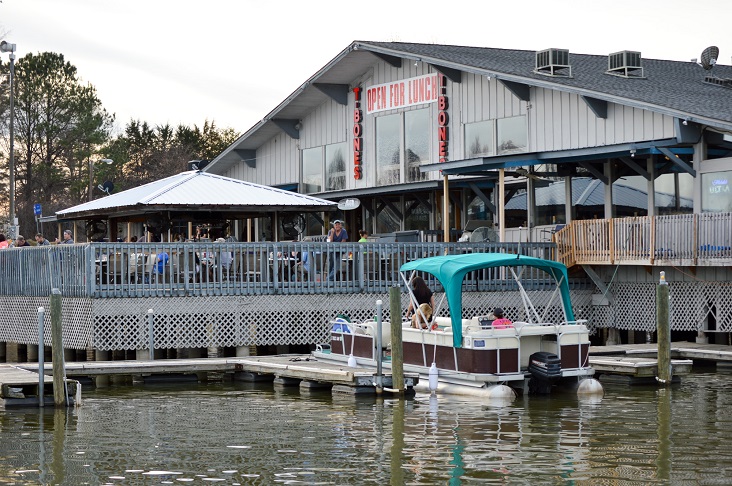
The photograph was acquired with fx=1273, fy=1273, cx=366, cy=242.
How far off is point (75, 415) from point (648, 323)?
15765 millimetres

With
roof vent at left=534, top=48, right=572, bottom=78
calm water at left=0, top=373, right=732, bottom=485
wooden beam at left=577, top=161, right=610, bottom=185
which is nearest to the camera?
calm water at left=0, top=373, right=732, bottom=485

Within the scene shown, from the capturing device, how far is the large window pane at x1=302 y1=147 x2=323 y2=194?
43.1m

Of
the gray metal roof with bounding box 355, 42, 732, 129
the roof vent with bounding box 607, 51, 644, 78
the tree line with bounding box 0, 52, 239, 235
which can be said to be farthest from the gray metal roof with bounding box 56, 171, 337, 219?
the tree line with bounding box 0, 52, 239, 235

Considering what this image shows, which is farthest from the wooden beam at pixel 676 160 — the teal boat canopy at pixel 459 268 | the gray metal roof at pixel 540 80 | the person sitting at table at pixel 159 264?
the person sitting at table at pixel 159 264

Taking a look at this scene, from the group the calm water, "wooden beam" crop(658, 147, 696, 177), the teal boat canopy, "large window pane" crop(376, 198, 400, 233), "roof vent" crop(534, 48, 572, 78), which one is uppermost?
"roof vent" crop(534, 48, 572, 78)

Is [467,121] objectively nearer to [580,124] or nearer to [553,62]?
[553,62]

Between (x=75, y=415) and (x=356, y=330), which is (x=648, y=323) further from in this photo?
(x=75, y=415)

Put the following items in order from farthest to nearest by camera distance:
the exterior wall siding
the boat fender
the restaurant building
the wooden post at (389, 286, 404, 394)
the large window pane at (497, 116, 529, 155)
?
the large window pane at (497, 116, 529, 155) < the exterior wall siding < the restaurant building < the boat fender < the wooden post at (389, 286, 404, 394)

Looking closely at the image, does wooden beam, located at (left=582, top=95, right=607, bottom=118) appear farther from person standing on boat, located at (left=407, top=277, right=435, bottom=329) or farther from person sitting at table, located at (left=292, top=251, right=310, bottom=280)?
person standing on boat, located at (left=407, top=277, right=435, bottom=329)

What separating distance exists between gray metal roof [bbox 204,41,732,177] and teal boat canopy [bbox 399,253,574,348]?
606 centimetres

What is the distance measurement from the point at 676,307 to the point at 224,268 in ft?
35.0

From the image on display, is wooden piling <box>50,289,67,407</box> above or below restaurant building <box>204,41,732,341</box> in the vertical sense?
below

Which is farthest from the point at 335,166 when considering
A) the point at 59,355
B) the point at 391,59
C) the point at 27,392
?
the point at 59,355

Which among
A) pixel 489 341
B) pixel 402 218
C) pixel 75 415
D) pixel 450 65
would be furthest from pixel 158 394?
pixel 402 218
